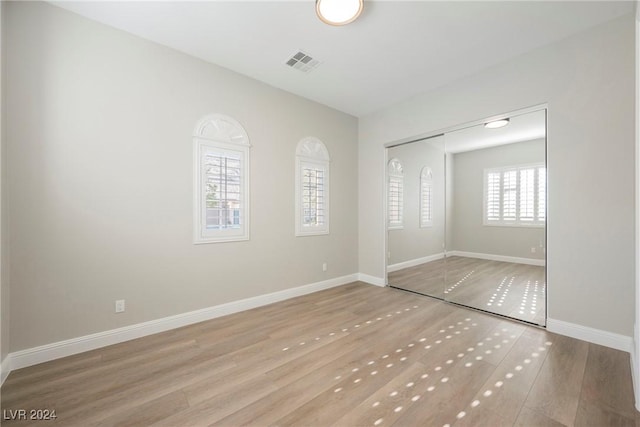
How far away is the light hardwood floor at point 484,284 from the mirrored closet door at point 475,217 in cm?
1

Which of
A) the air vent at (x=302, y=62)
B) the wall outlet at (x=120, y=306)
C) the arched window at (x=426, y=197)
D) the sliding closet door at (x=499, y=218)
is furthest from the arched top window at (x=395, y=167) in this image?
the wall outlet at (x=120, y=306)

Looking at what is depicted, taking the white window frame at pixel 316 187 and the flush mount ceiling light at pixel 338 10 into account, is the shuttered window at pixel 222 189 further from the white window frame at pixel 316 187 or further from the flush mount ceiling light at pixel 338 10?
the flush mount ceiling light at pixel 338 10

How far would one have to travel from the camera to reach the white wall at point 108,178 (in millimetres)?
2041

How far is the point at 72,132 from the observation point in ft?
7.22

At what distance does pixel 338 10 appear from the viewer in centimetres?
211

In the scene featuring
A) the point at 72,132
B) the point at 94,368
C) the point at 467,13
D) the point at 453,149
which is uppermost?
the point at 467,13

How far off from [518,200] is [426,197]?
128 cm

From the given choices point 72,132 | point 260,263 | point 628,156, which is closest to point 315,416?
point 260,263

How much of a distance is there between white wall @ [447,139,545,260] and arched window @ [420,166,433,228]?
388 mm

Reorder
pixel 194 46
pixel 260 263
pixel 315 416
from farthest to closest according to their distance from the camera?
pixel 260 263 → pixel 194 46 → pixel 315 416

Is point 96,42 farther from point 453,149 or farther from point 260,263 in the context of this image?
point 453,149

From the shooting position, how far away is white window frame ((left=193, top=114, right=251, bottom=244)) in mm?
2828

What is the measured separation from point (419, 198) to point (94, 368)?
441cm

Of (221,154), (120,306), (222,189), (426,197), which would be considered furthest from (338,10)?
(120,306)
